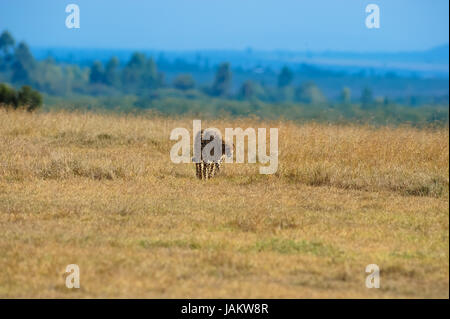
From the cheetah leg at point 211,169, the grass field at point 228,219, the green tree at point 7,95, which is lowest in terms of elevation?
the grass field at point 228,219

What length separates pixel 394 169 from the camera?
42.7ft

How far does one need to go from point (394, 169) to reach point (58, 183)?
5655 mm

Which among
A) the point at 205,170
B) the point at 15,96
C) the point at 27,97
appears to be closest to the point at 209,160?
the point at 205,170

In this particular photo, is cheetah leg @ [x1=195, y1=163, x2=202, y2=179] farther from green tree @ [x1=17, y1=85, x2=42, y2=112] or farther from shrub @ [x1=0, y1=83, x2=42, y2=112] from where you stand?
green tree @ [x1=17, y1=85, x2=42, y2=112]

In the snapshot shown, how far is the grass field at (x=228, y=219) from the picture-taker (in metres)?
7.19

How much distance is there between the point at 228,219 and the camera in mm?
9711

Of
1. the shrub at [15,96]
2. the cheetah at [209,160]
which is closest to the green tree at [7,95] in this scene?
the shrub at [15,96]

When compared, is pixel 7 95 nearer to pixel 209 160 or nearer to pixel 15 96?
pixel 15 96

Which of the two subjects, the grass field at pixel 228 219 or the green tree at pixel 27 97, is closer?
the grass field at pixel 228 219

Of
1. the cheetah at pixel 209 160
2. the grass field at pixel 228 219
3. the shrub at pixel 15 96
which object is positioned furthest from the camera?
the shrub at pixel 15 96

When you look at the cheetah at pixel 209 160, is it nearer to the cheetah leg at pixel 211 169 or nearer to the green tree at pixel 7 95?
the cheetah leg at pixel 211 169

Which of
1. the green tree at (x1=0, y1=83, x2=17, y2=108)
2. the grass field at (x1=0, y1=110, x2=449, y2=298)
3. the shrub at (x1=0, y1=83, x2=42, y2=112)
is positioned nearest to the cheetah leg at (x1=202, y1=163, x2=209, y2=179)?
the grass field at (x1=0, y1=110, x2=449, y2=298)
